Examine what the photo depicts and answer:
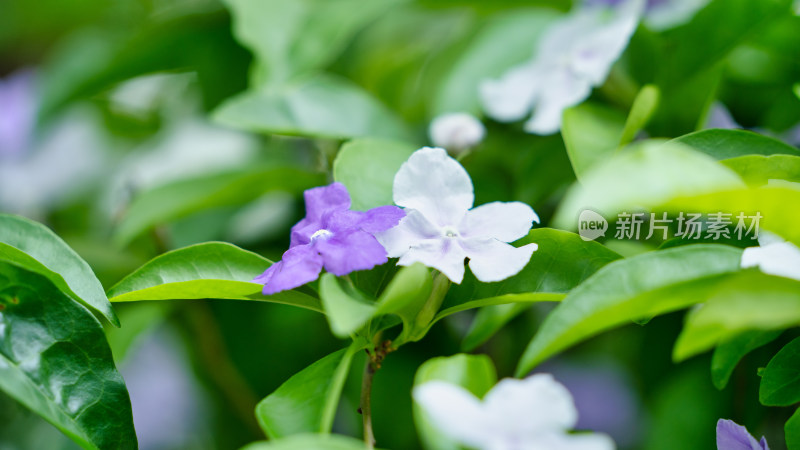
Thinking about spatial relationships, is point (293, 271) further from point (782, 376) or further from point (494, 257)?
point (782, 376)

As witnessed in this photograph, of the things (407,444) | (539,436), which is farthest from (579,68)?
(407,444)

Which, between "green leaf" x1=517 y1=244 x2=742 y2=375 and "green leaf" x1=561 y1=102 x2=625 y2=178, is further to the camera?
"green leaf" x1=561 y1=102 x2=625 y2=178

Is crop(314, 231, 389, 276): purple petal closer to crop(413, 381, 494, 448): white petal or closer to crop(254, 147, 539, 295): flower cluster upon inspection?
crop(254, 147, 539, 295): flower cluster

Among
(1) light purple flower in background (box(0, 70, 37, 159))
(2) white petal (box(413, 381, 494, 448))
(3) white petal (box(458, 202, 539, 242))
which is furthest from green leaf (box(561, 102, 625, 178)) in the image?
(1) light purple flower in background (box(0, 70, 37, 159))

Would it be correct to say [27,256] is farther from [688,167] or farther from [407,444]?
[407,444]

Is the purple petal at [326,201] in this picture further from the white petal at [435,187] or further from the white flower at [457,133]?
the white flower at [457,133]

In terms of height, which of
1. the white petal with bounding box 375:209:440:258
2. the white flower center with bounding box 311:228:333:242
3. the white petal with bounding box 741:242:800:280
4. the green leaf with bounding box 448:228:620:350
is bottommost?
the white petal with bounding box 741:242:800:280

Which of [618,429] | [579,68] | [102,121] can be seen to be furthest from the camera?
[102,121]
